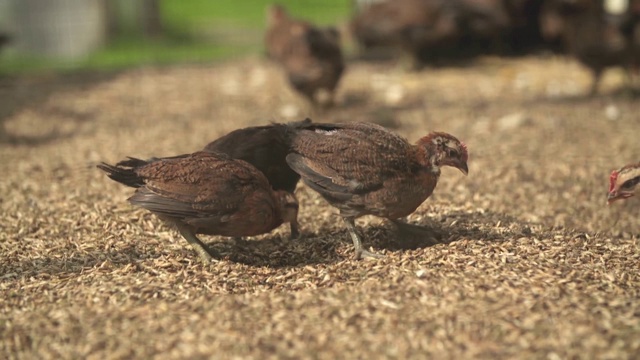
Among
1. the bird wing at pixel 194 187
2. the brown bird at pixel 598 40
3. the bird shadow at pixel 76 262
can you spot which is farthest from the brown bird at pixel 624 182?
the brown bird at pixel 598 40

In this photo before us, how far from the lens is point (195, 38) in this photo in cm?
1491

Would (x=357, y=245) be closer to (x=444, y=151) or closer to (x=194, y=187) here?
(x=444, y=151)

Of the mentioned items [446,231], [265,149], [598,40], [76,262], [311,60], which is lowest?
[76,262]

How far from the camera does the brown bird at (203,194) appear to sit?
4.33m

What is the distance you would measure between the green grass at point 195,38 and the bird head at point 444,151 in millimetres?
8989

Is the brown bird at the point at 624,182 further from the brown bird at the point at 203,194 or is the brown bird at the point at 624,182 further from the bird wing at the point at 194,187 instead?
the bird wing at the point at 194,187

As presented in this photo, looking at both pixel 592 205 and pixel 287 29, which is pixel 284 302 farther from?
pixel 287 29

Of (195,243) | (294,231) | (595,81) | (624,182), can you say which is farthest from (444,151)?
(595,81)

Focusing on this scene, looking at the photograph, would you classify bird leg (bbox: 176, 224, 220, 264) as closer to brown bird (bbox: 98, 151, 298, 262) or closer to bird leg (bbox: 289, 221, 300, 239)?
brown bird (bbox: 98, 151, 298, 262)

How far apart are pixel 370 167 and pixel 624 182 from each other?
5.68 ft

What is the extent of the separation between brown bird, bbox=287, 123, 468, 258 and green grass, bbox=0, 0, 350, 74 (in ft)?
29.0

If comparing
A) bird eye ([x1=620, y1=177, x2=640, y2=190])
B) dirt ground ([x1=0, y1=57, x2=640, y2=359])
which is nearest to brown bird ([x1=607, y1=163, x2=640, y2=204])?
bird eye ([x1=620, y1=177, x2=640, y2=190])

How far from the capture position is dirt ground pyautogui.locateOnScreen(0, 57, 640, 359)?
11.5 feet

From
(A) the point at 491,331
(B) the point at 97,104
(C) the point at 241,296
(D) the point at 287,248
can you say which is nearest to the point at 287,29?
(B) the point at 97,104
